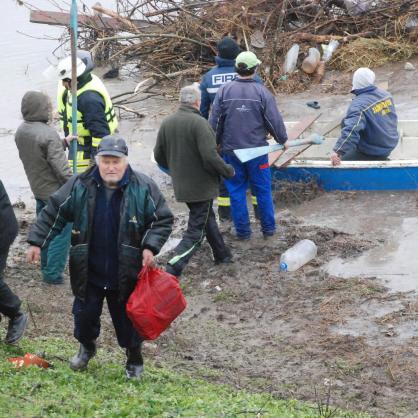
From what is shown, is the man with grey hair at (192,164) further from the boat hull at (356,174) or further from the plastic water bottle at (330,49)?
the plastic water bottle at (330,49)

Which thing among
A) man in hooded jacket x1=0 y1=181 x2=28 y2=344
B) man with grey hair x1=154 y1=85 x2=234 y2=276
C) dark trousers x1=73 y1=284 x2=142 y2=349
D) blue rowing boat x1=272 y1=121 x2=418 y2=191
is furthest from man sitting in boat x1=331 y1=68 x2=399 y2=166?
dark trousers x1=73 y1=284 x2=142 y2=349

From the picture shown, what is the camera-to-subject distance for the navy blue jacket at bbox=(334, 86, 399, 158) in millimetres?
10641

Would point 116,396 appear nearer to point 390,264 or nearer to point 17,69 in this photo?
point 390,264

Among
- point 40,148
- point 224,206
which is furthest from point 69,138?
point 224,206

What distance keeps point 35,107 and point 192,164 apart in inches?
63.4

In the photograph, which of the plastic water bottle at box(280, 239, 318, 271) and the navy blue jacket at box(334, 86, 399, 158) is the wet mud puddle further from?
the navy blue jacket at box(334, 86, 399, 158)

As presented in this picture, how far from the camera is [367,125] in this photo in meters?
10.9

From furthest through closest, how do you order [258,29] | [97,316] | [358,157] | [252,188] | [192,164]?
[258,29] → [358,157] → [252,188] → [192,164] → [97,316]

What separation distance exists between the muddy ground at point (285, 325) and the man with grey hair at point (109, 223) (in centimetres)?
130

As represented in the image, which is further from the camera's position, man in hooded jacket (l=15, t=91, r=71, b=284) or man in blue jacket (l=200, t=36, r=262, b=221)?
man in blue jacket (l=200, t=36, r=262, b=221)

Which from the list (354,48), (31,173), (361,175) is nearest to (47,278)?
(31,173)

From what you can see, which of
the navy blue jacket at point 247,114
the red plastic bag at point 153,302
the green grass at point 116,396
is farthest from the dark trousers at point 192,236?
the red plastic bag at point 153,302

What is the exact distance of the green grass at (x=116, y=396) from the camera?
5.61 meters

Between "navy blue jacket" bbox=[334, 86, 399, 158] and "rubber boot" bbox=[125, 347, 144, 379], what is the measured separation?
494 centimetres
